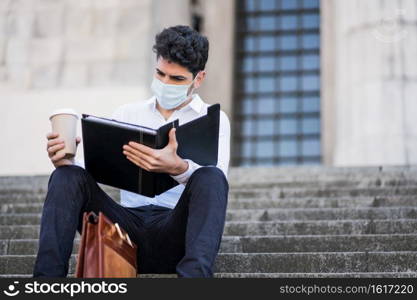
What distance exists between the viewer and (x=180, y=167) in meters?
4.17

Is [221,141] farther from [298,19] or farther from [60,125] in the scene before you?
[298,19]

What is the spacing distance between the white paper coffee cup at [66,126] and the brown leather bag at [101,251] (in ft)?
1.17

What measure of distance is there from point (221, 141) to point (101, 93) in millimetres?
6692

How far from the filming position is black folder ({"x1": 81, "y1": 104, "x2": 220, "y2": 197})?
4.15 metres

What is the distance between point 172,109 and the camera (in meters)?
4.81

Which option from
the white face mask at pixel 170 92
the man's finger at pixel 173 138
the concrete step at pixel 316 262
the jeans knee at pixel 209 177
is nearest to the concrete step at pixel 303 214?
the concrete step at pixel 316 262

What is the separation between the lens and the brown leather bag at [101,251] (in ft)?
12.4

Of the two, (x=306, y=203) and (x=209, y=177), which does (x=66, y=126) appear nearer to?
(x=209, y=177)

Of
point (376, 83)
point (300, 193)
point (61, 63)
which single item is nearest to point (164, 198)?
point (300, 193)

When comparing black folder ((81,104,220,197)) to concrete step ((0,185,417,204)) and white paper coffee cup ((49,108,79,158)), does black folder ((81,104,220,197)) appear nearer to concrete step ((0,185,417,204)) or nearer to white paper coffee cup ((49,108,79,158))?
white paper coffee cup ((49,108,79,158))

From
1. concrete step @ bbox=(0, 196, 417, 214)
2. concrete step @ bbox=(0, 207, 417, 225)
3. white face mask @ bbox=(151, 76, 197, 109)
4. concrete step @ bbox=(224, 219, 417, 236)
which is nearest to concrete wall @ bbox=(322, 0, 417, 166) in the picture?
concrete step @ bbox=(0, 196, 417, 214)

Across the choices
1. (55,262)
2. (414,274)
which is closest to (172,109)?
(55,262)

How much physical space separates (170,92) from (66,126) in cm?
67

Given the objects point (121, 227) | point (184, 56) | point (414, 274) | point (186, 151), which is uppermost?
point (184, 56)
